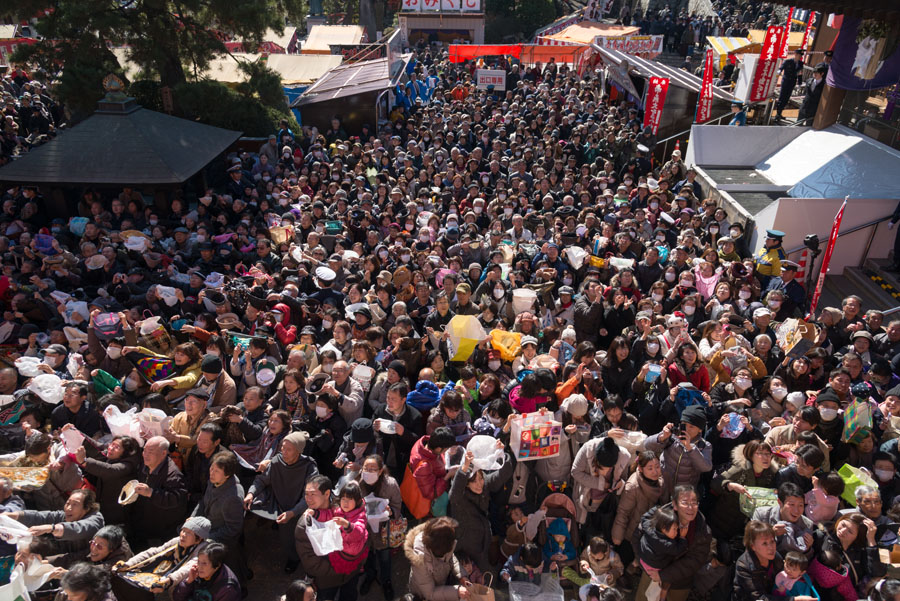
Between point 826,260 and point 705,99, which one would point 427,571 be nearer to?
point 826,260

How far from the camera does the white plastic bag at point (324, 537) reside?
3.85 meters

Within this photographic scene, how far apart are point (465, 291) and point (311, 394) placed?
226cm

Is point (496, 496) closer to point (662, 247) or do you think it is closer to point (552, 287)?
point (552, 287)

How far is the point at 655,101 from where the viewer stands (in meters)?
14.4

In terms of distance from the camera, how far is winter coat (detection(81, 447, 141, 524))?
172 inches

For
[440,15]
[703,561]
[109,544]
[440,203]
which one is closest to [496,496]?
[703,561]

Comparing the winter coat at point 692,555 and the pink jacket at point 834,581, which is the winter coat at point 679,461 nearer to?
the winter coat at point 692,555

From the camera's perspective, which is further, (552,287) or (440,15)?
(440,15)

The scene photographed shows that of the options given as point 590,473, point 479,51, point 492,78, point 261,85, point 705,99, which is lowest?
point 492,78

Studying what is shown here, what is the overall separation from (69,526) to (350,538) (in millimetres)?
1857

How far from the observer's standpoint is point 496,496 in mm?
4730

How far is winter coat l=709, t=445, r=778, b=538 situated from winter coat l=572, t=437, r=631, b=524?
0.71 m

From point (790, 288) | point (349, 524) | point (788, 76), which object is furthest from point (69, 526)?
point (788, 76)

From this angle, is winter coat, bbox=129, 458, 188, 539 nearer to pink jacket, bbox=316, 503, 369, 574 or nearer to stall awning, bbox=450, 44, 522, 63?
pink jacket, bbox=316, 503, 369, 574
